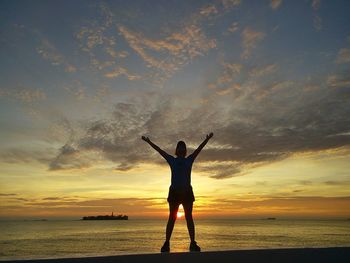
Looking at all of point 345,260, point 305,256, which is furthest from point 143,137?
point 345,260

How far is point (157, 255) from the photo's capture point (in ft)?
14.7

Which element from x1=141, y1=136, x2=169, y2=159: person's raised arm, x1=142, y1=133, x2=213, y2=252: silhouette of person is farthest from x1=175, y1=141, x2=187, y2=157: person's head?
x1=141, y1=136, x2=169, y2=159: person's raised arm

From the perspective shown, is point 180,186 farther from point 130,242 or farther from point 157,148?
point 130,242

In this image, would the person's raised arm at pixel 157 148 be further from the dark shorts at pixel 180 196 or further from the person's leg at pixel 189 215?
the person's leg at pixel 189 215

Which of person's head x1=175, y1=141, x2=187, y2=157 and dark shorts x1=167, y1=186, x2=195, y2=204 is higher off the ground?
person's head x1=175, y1=141, x2=187, y2=157

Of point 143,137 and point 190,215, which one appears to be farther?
point 143,137

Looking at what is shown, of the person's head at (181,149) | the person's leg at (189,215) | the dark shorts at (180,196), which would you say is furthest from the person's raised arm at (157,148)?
the person's leg at (189,215)

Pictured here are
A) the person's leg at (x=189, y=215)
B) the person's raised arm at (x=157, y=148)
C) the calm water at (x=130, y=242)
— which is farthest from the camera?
the calm water at (x=130, y=242)

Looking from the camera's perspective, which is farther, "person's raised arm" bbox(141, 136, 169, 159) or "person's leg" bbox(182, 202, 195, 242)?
"person's raised arm" bbox(141, 136, 169, 159)

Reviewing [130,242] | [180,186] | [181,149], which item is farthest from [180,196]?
[130,242]

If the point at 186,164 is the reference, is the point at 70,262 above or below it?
below

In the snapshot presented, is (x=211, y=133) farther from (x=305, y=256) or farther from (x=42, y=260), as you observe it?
(x=42, y=260)

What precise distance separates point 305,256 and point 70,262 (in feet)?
10.5

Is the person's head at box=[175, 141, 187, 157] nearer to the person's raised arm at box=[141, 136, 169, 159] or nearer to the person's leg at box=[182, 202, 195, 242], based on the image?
the person's raised arm at box=[141, 136, 169, 159]
